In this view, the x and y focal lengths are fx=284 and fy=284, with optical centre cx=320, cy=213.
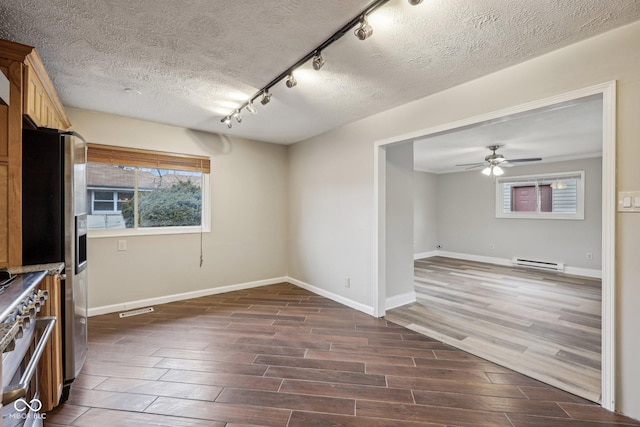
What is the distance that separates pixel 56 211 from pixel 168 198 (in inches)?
86.2

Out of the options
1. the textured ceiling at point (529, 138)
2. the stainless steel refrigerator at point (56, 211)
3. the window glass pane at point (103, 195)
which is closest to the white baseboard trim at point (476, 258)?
the textured ceiling at point (529, 138)

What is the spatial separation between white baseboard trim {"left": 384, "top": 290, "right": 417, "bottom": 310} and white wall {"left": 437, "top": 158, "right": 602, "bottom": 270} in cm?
418

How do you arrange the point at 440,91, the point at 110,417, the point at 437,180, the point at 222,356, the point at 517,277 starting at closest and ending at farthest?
the point at 110,417 < the point at 222,356 < the point at 440,91 < the point at 517,277 < the point at 437,180

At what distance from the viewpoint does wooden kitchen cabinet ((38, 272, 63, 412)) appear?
1798 mm

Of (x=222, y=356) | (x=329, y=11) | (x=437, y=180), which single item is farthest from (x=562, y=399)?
(x=437, y=180)

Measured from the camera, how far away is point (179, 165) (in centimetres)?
399

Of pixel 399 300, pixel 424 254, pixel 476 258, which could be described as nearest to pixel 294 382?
pixel 399 300

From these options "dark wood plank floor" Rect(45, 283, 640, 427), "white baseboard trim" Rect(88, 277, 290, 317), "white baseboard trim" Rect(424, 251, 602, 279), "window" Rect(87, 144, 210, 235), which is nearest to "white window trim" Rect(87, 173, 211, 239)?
"window" Rect(87, 144, 210, 235)

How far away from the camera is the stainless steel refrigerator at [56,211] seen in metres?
1.88

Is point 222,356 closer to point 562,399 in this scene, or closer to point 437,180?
point 562,399

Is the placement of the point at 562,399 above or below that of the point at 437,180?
below

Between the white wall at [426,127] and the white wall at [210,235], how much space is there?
0.39m

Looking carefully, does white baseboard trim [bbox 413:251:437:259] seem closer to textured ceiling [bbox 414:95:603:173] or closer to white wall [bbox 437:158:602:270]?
white wall [bbox 437:158:602:270]

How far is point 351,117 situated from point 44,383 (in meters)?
3.58
